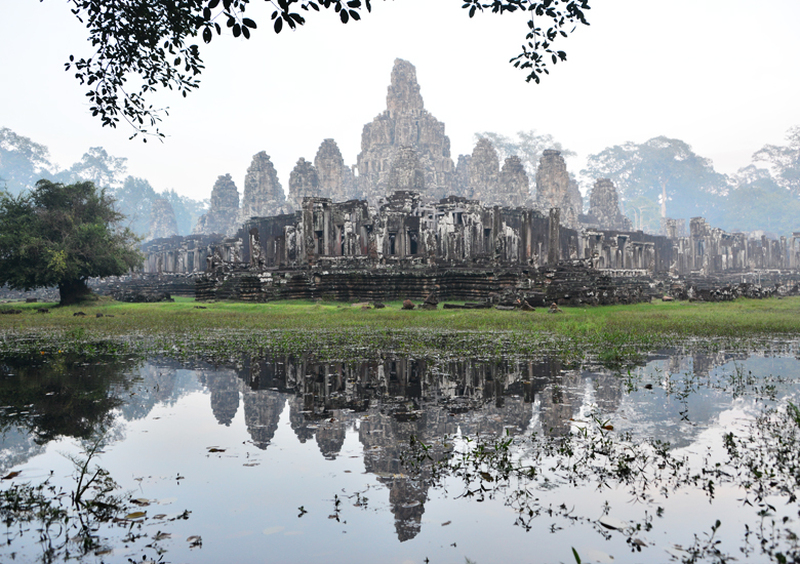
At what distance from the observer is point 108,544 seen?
10.2 ft

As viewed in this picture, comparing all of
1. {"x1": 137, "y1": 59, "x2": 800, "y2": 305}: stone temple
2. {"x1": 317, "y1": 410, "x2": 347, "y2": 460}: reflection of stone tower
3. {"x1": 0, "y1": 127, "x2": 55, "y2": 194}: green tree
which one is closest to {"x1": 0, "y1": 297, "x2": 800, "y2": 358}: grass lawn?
{"x1": 317, "y1": 410, "x2": 347, "y2": 460}: reflection of stone tower

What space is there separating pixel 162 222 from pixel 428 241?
7305cm

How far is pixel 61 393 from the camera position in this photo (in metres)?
6.99

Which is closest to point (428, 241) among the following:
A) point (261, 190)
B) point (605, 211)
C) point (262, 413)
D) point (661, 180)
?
point (262, 413)

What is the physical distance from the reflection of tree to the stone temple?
51.8ft

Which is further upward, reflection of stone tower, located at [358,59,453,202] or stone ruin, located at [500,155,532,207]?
reflection of stone tower, located at [358,59,453,202]

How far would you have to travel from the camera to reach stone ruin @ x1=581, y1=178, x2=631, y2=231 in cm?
6550

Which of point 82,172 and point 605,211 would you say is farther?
point 82,172

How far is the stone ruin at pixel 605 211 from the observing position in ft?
215

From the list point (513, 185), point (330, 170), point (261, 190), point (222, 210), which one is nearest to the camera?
point (513, 185)

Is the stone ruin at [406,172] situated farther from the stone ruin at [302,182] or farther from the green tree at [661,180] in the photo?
the green tree at [661,180]

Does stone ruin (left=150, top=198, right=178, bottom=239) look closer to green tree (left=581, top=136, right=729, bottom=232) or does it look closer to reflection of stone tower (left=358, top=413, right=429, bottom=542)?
green tree (left=581, top=136, right=729, bottom=232)

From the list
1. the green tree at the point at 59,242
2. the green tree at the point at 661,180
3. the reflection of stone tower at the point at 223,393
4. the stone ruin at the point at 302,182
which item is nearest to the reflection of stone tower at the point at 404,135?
the stone ruin at the point at 302,182

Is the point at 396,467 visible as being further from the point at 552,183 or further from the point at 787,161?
the point at 787,161
